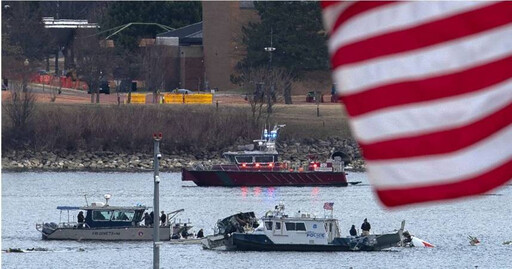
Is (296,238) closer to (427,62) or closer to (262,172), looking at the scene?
(262,172)

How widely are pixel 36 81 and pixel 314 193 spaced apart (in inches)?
1707

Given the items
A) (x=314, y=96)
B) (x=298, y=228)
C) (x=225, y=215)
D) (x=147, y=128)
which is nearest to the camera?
(x=298, y=228)

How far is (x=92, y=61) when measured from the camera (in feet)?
393

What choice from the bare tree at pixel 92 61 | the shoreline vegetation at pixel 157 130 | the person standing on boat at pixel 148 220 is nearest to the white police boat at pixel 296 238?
the person standing on boat at pixel 148 220

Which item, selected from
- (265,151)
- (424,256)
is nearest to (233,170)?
(265,151)

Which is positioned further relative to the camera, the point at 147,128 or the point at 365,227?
the point at 147,128

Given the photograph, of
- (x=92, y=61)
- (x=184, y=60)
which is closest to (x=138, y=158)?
(x=92, y=61)

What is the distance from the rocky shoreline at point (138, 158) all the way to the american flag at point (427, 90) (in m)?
96.8

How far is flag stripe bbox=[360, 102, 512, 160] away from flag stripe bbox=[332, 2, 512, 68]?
1.45ft

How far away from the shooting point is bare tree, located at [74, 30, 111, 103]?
118938mm

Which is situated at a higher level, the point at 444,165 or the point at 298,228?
the point at 444,165

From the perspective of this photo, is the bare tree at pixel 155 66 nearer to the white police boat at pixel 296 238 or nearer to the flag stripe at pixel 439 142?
the white police boat at pixel 296 238

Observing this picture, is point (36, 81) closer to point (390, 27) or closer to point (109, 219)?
point (109, 219)

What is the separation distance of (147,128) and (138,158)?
2.48 metres
